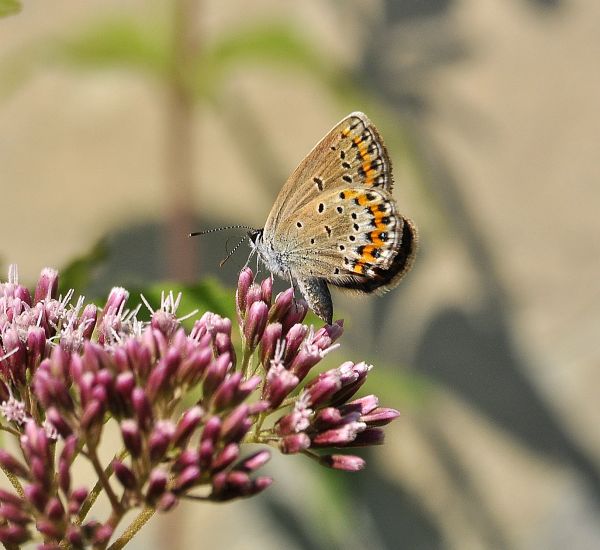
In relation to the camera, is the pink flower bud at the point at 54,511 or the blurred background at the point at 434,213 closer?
the pink flower bud at the point at 54,511

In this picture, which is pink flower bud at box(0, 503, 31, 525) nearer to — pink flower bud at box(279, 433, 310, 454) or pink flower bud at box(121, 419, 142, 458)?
pink flower bud at box(121, 419, 142, 458)

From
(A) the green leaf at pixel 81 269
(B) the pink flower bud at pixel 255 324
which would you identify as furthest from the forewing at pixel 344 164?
(A) the green leaf at pixel 81 269

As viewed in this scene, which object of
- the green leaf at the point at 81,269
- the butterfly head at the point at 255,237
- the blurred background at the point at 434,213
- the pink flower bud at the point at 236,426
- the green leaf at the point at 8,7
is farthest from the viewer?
the blurred background at the point at 434,213

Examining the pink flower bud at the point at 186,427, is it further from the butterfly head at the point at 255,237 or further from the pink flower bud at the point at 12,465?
the butterfly head at the point at 255,237

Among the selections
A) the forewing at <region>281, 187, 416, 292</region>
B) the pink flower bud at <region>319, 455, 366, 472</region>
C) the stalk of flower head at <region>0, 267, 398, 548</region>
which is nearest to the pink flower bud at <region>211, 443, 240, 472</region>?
the stalk of flower head at <region>0, 267, 398, 548</region>

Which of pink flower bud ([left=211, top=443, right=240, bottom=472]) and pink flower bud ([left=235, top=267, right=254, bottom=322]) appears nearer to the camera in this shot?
pink flower bud ([left=211, top=443, right=240, bottom=472])

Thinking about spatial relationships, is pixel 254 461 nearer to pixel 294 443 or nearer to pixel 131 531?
pixel 294 443

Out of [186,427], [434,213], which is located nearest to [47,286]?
[186,427]

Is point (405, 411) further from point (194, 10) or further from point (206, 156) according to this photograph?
point (194, 10)
